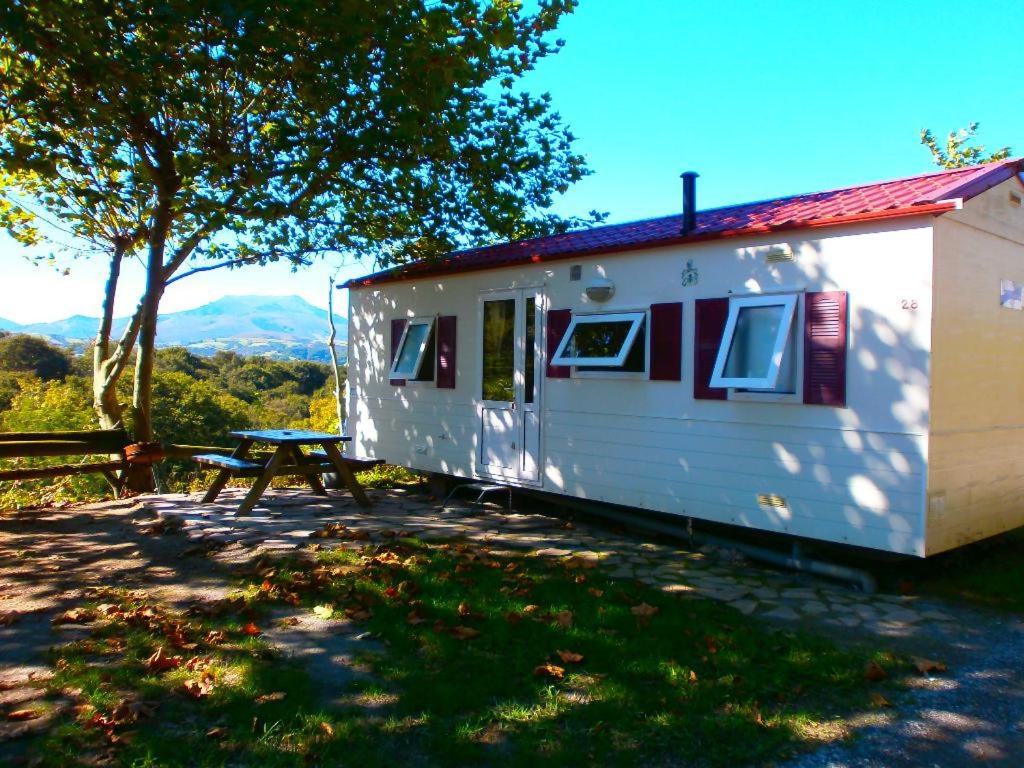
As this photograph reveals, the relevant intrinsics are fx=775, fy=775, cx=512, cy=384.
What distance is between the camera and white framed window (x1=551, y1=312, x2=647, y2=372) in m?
6.89

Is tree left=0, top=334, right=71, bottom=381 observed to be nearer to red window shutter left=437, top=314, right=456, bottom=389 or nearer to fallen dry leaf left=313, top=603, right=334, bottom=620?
red window shutter left=437, top=314, right=456, bottom=389

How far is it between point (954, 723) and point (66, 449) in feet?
26.1

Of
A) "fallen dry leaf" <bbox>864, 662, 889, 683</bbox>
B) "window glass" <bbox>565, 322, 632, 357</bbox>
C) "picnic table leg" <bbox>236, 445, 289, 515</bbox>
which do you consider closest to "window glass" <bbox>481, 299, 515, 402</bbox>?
"window glass" <bbox>565, 322, 632, 357</bbox>

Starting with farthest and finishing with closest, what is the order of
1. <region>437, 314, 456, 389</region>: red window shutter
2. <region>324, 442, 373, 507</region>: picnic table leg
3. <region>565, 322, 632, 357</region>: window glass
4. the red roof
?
<region>437, 314, 456, 389</region>: red window shutter, <region>324, 442, 373, 507</region>: picnic table leg, <region>565, 322, 632, 357</region>: window glass, the red roof

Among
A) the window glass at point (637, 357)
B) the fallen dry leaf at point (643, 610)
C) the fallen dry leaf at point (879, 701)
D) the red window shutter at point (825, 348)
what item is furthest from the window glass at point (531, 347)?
the fallen dry leaf at point (879, 701)

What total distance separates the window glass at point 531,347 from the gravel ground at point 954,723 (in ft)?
14.6

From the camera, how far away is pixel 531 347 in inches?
314

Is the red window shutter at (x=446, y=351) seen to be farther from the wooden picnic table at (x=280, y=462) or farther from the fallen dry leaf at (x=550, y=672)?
Result: the fallen dry leaf at (x=550, y=672)

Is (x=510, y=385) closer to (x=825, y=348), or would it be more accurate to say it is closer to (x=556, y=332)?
(x=556, y=332)

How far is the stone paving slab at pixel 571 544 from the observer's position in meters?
4.88

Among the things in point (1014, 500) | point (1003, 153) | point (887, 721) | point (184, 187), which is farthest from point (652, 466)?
point (1003, 153)

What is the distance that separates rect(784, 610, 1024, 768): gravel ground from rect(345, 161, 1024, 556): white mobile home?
3.88 ft

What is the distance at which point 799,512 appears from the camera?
576 cm

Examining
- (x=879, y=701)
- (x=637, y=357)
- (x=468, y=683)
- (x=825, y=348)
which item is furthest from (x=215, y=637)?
(x=825, y=348)
